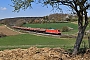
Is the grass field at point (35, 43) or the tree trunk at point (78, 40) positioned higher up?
the tree trunk at point (78, 40)

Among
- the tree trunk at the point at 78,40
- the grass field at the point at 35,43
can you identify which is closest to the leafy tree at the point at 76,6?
the tree trunk at the point at 78,40

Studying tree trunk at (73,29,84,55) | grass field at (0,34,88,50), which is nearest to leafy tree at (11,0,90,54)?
tree trunk at (73,29,84,55)

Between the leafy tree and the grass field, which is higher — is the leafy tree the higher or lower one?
the higher one

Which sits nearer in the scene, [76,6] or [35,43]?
[76,6]

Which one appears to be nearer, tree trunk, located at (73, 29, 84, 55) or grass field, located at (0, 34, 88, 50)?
tree trunk, located at (73, 29, 84, 55)

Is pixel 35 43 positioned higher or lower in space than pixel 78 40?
lower

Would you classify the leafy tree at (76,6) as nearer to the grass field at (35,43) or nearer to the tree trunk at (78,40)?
the tree trunk at (78,40)

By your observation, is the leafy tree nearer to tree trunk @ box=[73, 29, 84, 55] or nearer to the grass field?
tree trunk @ box=[73, 29, 84, 55]

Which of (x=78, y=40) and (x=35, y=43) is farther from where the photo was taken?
(x=35, y=43)

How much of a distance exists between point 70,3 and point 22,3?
2.45 metres

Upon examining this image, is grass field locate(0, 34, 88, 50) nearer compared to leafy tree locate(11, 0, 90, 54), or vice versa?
leafy tree locate(11, 0, 90, 54)

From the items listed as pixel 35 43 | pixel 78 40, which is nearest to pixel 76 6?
pixel 78 40

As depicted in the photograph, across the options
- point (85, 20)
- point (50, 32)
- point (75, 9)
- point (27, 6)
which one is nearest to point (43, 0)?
point (27, 6)

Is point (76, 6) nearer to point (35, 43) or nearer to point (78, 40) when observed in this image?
point (78, 40)
